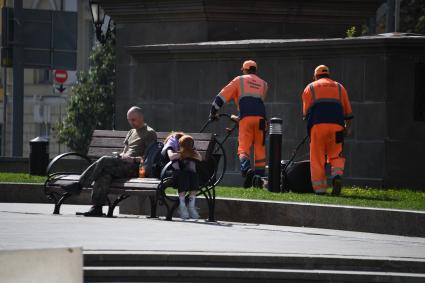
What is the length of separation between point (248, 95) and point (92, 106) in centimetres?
4067

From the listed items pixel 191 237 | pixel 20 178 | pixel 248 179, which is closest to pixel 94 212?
pixel 248 179

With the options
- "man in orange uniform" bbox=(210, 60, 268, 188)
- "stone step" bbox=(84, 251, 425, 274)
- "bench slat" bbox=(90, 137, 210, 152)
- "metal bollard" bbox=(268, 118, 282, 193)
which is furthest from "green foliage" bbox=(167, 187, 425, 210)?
"stone step" bbox=(84, 251, 425, 274)

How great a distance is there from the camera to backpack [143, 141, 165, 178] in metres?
16.2

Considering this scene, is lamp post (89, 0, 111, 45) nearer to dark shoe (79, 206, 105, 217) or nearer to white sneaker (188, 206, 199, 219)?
dark shoe (79, 206, 105, 217)

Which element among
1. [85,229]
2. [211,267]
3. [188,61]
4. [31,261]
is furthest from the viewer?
[188,61]

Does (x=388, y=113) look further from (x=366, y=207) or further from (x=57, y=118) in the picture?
(x=57, y=118)

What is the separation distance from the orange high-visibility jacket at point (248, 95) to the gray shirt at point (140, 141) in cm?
202

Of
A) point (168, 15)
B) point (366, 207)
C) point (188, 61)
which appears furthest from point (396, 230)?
point (168, 15)

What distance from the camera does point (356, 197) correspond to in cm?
1669

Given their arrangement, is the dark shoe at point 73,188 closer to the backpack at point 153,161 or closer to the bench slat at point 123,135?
the backpack at point 153,161

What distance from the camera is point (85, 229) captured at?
13.6 metres

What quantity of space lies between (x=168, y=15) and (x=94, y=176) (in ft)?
24.6

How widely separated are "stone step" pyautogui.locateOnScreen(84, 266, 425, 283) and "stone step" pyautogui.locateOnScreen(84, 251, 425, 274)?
97 mm

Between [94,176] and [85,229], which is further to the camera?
[94,176]
